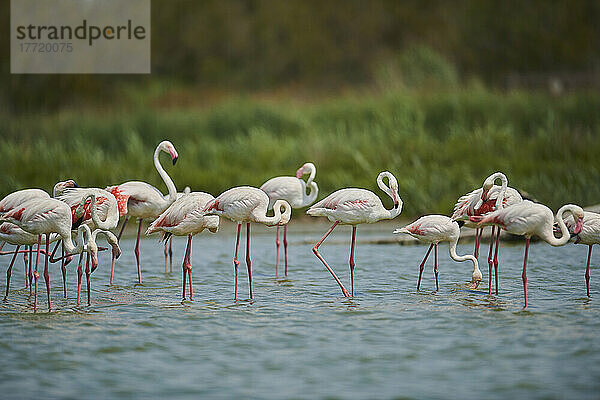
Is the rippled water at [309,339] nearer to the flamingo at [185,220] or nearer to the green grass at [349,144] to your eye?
the flamingo at [185,220]

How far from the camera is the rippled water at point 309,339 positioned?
190 inches

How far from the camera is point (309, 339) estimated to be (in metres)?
5.89

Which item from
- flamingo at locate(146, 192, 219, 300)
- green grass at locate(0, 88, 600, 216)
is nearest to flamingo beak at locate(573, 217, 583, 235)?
flamingo at locate(146, 192, 219, 300)

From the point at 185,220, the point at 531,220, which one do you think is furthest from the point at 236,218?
the point at 531,220

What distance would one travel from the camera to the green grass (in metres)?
13.0

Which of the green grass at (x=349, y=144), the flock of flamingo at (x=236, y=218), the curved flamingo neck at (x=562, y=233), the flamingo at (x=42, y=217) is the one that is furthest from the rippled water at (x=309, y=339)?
the green grass at (x=349, y=144)

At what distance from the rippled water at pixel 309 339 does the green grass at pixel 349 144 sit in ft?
13.7

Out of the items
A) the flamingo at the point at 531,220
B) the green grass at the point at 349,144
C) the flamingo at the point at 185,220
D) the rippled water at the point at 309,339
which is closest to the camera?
the rippled water at the point at 309,339

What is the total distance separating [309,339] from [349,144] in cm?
873

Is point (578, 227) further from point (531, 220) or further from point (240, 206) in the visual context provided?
point (240, 206)

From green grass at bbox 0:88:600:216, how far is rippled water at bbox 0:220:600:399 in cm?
418

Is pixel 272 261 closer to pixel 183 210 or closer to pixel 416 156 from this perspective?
pixel 183 210

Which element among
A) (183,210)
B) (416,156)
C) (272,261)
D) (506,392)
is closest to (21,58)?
(416,156)

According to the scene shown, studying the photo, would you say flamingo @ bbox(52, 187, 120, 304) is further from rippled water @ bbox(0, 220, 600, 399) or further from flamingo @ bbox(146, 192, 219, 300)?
rippled water @ bbox(0, 220, 600, 399)
